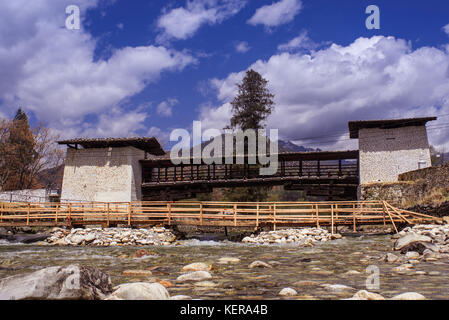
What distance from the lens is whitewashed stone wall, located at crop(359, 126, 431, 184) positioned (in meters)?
23.9

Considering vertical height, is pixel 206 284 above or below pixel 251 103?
below

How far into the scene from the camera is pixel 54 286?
3.54 m

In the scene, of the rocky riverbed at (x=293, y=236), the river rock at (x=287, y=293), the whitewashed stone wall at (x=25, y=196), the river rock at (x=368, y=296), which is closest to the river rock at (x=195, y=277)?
the river rock at (x=287, y=293)

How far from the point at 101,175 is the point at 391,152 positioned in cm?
2115

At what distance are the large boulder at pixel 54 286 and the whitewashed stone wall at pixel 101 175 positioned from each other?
21482mm

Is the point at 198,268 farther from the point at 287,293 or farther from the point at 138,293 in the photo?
the point at 138,293

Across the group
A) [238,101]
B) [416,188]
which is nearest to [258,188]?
[238,101]

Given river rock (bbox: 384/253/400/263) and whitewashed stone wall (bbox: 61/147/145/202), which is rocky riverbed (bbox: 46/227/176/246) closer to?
whitewashed stone wall (bbox: 61/147/145/202)

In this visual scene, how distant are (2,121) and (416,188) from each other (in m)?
35.4

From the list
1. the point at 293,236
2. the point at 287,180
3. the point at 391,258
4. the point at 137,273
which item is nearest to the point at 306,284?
the point at 137,273

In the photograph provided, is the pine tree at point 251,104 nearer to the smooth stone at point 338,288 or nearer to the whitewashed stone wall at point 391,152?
the whitewashed stone wall at point 391,152

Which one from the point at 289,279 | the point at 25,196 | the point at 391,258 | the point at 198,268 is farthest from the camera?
the point at 25,196
